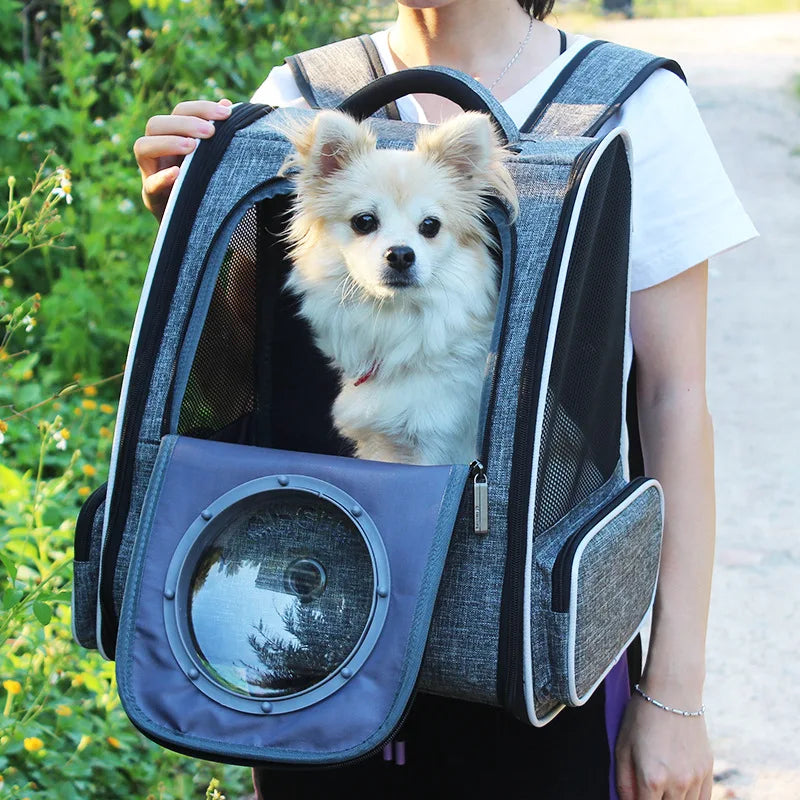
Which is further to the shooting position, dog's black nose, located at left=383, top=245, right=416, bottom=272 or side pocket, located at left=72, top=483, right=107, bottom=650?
dog's black nose, located at left=383, top=245, right=416, bottom=272

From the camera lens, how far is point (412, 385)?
1.68 m

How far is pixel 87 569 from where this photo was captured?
1564mm

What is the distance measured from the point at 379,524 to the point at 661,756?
1.96 feet

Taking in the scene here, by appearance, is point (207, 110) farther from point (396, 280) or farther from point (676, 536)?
point (676, 536)

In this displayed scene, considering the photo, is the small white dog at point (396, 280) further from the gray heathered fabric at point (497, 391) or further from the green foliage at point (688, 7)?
the green foliage at point (688, 7)

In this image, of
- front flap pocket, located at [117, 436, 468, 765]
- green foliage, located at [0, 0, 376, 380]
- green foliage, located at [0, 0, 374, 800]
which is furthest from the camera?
green foliage, located at [0, 0, 376, 380]

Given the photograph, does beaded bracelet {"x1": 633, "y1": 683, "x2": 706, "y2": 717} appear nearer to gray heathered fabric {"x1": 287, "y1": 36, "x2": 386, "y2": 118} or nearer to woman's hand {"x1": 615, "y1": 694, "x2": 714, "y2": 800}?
woman's hand {"x1": 615, "y1": 694, "x2": 714, "y2": 800}

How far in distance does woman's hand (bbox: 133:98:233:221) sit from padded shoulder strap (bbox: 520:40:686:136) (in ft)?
1.48

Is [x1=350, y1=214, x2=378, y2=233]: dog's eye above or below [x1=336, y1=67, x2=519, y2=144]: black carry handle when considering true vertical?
below

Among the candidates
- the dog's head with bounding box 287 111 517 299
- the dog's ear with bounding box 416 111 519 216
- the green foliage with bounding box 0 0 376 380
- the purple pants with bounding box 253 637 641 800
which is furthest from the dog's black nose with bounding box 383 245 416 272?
the green foliage with bounding box 0 0 376 380

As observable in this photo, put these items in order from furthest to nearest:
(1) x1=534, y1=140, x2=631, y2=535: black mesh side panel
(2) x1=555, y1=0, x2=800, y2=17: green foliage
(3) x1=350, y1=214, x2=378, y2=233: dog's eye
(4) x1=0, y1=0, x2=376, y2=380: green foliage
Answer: (2) x1=555, y1=0, x2=800, y2=17: green foliage < (4) x1=0, y1=0, x2=376, y2=380: green foliage < (3) x1=350, y1=214, x2=378, y2=233: dog's eye < (1) x1=534, y1=140, x2=631, y2=535: black mesh side panel

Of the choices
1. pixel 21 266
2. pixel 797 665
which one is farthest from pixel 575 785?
pixel 21 266

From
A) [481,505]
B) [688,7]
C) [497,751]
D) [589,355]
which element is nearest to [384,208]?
[589,355]

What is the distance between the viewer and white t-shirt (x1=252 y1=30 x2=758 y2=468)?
1646mm
